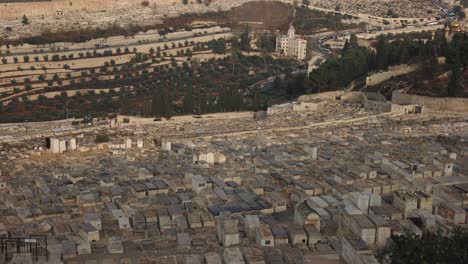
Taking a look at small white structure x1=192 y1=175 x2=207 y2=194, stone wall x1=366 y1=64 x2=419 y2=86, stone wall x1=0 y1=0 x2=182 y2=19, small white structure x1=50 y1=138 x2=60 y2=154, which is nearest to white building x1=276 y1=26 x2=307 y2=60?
stone wall x1=366 y1=64 x2=419 y2=86

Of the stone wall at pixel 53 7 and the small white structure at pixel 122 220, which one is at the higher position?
the stone wall at pixel 53 7

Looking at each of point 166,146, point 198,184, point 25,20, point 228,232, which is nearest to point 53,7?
point 25,20

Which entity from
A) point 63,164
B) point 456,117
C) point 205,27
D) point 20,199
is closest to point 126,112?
point 63,164

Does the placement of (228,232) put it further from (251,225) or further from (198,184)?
(198,184)

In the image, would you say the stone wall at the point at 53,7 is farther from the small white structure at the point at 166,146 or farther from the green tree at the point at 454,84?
the green tree at the point at 454,84

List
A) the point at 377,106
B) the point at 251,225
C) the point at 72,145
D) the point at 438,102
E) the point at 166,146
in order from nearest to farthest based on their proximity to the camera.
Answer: the point at 251,225 → the point at 166,146 → the point at 72,145 → the point at 438,102 → the point at 377,106

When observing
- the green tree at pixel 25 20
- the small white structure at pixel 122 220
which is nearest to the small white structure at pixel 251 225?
the small white structure at pixel 122 220
